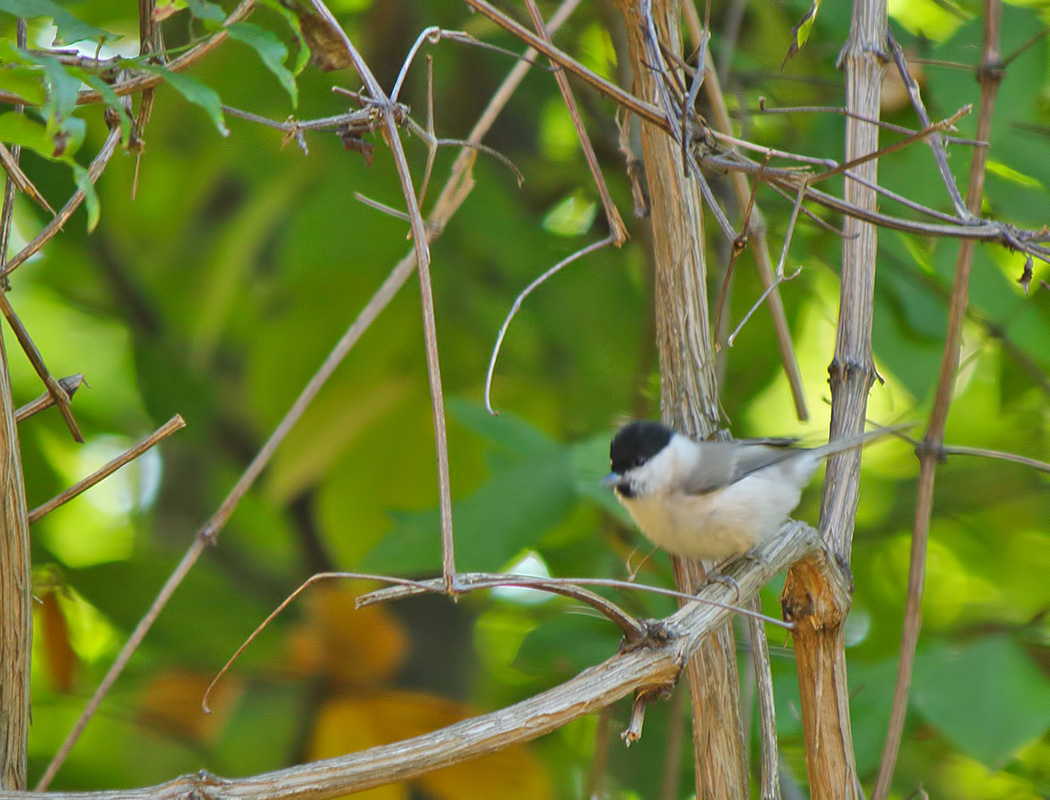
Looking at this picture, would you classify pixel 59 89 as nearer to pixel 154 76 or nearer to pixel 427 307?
pixel 154 76

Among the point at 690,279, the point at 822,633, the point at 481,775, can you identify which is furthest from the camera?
the point at 481,775

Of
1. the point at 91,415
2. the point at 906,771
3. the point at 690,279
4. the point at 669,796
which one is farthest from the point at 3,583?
the point at 906,771

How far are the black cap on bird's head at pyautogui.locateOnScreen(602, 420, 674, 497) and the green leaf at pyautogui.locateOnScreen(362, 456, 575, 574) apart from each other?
14 centimetres

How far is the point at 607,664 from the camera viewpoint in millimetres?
1007

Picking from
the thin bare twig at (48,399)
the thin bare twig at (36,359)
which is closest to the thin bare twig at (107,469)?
the thin bare twig at (36,359)

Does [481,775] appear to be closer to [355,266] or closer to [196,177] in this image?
[355,266]

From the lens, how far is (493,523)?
1911 mm

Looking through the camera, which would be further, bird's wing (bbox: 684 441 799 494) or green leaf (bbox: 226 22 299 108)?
bird's wing (bbox: 684 441 799 494)

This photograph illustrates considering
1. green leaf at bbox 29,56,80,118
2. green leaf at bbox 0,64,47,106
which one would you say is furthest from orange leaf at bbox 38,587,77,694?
green leaf at bbox 29,56,80,118

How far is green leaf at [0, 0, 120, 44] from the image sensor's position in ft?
3.08

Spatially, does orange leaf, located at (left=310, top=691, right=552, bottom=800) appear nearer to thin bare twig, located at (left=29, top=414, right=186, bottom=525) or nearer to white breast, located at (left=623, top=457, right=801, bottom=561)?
white breast, located at (left=623, top=457, right=801, bottom=561)

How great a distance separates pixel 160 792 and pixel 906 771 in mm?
1984

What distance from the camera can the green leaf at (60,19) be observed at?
94 centimetres

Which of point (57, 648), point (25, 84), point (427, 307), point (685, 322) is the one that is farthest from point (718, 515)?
point (57, 648)
